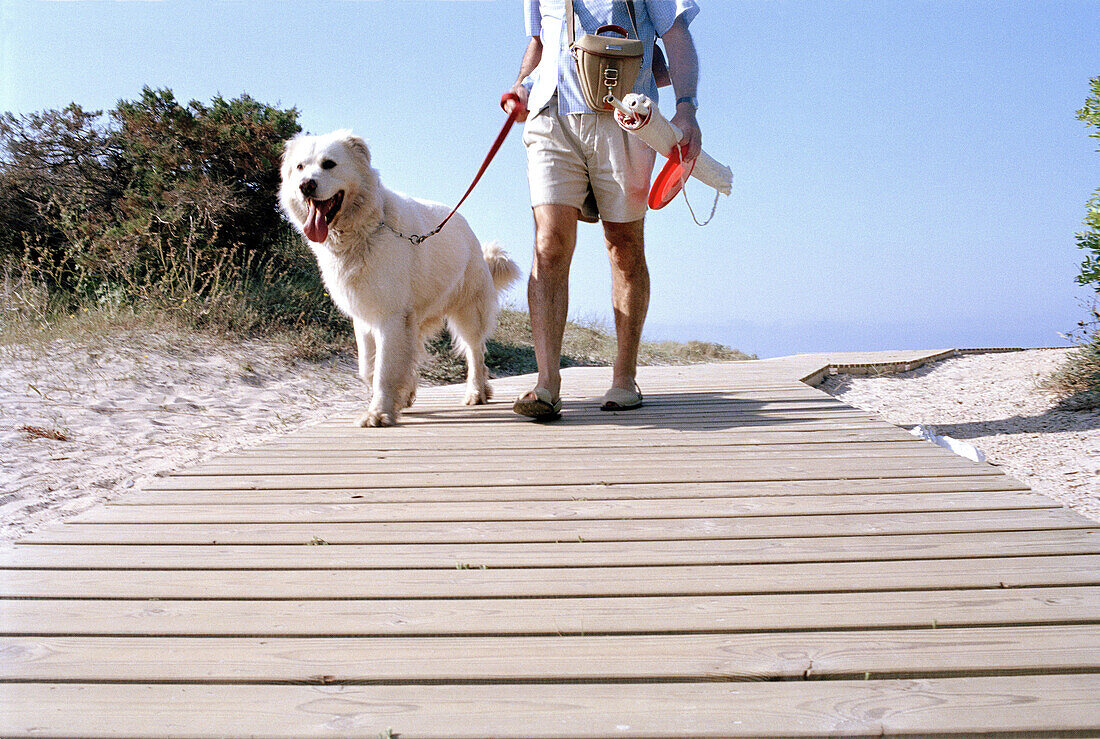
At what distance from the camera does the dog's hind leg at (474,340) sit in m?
4.70

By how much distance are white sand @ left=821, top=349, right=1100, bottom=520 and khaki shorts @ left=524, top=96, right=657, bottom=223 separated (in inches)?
103

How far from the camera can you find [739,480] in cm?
253

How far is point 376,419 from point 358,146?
4.67 ft

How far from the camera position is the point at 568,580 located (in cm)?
170

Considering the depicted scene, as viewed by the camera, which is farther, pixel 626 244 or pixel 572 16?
pixel 626 244

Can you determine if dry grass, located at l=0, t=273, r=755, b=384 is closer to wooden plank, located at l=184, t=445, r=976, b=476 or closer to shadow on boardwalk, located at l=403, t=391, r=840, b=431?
shadow on boardwalk, located at l=403, t=391, r=840, b=431

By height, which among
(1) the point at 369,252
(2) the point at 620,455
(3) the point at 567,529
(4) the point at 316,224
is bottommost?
(3) the point at 567,529

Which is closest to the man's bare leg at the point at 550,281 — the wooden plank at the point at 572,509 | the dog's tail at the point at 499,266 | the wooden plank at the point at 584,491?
the wooden plank at the point at 584,491

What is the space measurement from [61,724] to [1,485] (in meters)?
2.90

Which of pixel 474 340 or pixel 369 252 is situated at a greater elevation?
pixel 369 252

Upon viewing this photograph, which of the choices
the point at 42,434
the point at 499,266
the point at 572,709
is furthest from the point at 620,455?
the point at 42,434

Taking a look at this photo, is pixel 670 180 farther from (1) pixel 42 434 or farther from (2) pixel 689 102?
(1) pixel 42 434

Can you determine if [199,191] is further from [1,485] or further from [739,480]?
[739,480]

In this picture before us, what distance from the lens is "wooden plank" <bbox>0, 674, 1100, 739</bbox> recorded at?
1.15 metres
